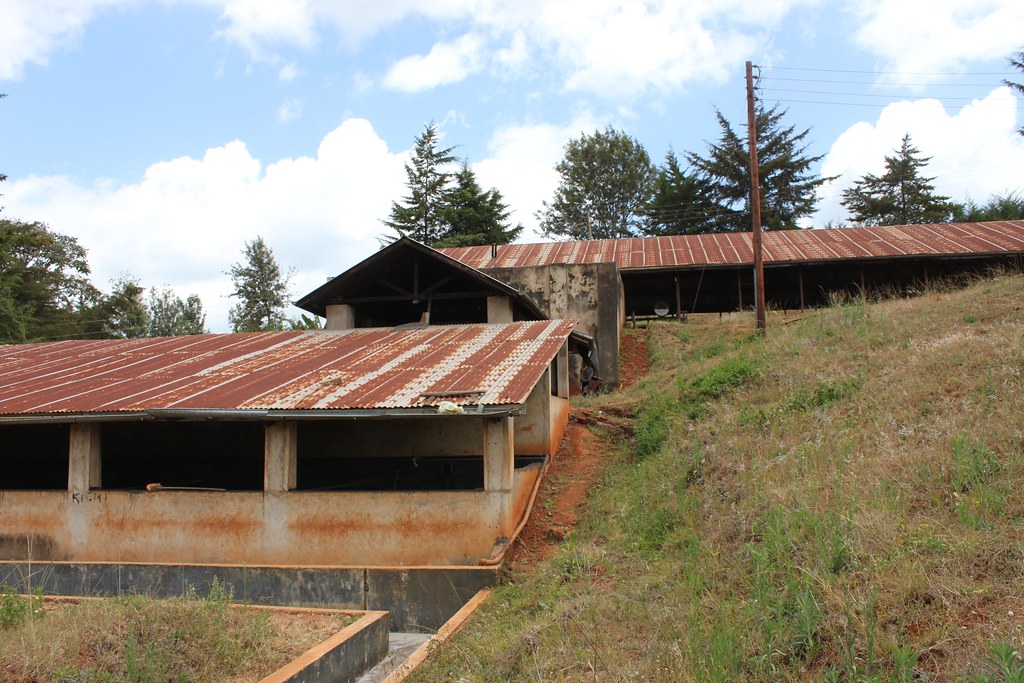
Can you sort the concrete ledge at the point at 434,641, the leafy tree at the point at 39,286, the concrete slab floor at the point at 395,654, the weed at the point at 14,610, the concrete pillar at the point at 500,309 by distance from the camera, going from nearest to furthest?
the weed at the point at 14,610 < the concrete ledge at the point at 434,641 < the concrete slab floor at the point at 395,654 < the concrete pillar at the point at 500,309 < the leafy tree at the point at 39,286

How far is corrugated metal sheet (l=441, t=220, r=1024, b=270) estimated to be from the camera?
23.3 metres

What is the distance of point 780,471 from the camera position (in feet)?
28.4

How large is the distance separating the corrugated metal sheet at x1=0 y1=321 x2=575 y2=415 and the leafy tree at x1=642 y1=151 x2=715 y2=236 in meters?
27.1

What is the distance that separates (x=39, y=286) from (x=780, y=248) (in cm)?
3471

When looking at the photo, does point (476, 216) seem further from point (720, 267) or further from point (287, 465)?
point (287, 465)

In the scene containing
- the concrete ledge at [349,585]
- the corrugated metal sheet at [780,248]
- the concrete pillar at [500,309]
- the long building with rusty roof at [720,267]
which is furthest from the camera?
the corrugated metal sheet at [780,248]

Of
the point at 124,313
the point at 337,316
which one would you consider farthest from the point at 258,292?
the point at 337,316

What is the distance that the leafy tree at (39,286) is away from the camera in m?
29.4

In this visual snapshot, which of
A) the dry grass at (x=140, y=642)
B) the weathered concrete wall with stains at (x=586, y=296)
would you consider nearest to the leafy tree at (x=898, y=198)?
the weathered concrete wall with stains at (x=586, y=296)

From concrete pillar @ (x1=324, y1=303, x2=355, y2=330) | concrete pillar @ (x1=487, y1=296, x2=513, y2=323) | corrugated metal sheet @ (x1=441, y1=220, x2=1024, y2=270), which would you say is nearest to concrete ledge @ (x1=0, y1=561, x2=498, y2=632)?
concrete pillar @ (x1=487, y1=296, x2=513, y2=323)

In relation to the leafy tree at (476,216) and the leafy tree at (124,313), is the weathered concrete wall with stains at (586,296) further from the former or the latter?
the leafy tree at (124,313)

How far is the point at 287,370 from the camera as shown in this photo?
12016mm

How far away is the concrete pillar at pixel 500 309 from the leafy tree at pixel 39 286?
22.1m

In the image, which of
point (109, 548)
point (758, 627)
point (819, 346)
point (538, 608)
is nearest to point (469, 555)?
point (538, 608)
